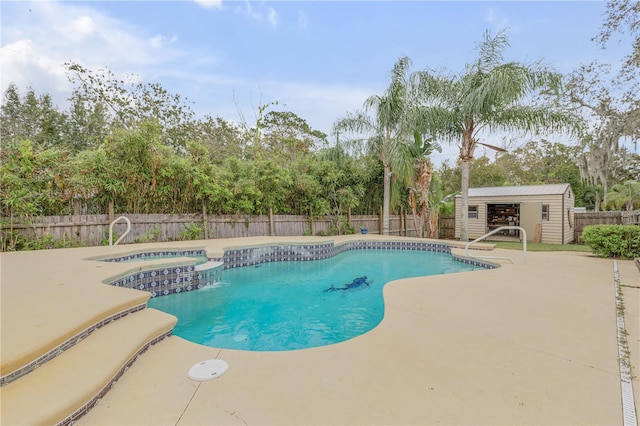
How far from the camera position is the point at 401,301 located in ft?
10.8

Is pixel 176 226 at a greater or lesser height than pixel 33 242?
greater

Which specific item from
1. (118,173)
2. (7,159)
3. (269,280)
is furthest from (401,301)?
(7,159)

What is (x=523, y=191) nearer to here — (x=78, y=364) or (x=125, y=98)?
(x=78, y=364)

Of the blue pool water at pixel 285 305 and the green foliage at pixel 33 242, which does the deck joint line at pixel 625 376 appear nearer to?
the blue pool water at pixel 285 305

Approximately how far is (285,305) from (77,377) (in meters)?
2.95

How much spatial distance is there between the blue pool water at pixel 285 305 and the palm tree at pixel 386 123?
5.01 meters

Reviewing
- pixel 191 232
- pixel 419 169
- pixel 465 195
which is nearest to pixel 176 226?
pixel 191 232

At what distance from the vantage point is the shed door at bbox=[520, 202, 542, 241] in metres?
11.6

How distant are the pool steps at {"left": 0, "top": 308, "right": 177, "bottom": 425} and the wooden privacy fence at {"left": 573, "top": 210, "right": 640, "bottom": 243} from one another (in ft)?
46.5

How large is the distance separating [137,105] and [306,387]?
14853 mm

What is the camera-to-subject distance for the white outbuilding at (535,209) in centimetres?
1104

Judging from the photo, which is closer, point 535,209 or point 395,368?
point 395,368

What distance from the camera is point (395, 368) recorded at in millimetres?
1923

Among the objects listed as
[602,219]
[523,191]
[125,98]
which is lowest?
[602,219]
